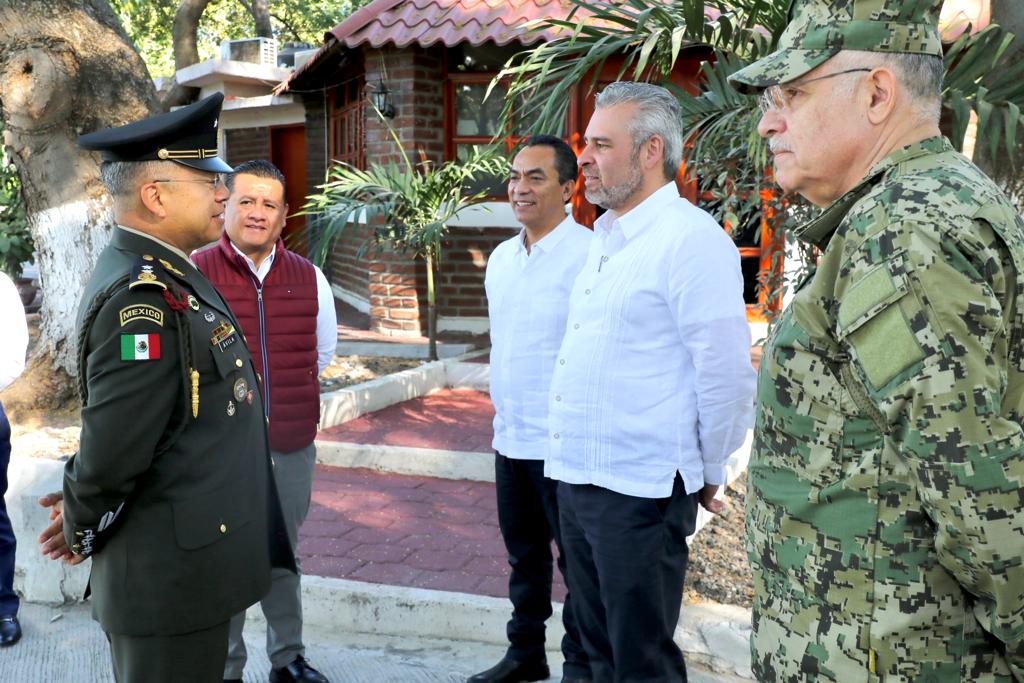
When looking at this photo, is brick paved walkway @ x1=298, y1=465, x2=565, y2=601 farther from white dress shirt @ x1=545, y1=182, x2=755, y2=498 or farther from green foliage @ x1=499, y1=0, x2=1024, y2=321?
green foliage @ x1=499, y1=0, x2=1024, y2=321

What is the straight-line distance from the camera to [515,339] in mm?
3395

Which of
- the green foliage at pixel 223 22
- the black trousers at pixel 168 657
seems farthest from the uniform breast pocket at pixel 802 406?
the green foliage at pixel 223 22

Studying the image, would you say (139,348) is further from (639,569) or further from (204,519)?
(639,569)

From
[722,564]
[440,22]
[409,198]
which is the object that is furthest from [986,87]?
[440,22]

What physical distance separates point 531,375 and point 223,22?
27.8m

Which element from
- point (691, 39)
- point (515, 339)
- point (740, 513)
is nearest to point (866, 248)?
point (515, 339)

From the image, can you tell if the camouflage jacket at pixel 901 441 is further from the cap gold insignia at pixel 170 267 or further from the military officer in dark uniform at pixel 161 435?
the cap gold insignia at pixel 170 267

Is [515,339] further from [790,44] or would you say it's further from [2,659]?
[2,659]

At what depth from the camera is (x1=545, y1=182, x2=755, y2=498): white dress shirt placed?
2602 millimetres

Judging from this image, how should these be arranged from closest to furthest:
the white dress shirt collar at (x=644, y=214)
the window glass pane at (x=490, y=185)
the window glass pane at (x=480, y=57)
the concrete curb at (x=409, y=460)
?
the white dress shirt collar at (x=644, y=214) → the concrete curb at (x=409, y=460) → the window glass pane at (x=480, y=57) → the window glass pane at (x=490, y=185)

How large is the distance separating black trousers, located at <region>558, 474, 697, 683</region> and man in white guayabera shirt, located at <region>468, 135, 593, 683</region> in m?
0.59

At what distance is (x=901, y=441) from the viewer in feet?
4.64

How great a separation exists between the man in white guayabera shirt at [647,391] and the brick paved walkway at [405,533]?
4.85 ft

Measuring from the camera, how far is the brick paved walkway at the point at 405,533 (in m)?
4.33
